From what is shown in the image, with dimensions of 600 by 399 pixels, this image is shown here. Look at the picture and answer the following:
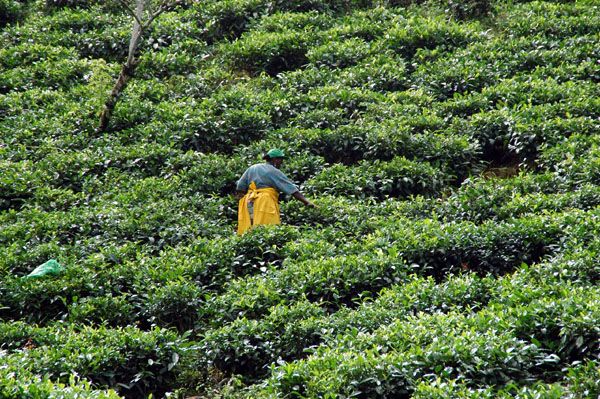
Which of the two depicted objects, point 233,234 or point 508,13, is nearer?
point 233,234

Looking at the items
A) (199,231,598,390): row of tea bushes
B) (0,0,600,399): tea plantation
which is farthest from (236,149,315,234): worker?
(199,231,598,390): row of tea bushes

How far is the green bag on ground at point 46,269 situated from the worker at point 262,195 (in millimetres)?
2280

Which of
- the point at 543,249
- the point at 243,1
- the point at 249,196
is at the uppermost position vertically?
the point at 243,1

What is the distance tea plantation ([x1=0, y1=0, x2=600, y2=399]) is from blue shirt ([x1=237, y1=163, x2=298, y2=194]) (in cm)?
50

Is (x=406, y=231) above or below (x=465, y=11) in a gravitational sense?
below

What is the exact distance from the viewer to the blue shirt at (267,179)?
8.77 metres

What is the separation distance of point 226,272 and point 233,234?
1.01 m

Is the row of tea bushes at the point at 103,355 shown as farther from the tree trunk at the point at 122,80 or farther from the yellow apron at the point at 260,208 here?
the tree trunk at the point at 122,80

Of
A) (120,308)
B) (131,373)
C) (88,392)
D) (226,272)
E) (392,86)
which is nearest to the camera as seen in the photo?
(88,392)

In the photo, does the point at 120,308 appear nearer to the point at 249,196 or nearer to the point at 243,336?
the point at 243,336

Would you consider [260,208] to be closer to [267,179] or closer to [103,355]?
[267,179]

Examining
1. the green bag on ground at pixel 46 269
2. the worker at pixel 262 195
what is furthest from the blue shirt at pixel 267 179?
the green bag on ground at pixel 46 269

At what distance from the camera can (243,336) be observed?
6285 mm

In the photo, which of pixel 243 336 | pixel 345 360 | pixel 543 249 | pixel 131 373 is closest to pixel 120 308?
pixel 131 373
